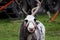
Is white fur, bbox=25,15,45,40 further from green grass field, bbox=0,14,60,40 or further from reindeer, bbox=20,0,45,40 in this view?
green grass field, bbox=0,14,60,40

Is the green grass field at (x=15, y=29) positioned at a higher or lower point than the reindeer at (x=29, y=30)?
higher

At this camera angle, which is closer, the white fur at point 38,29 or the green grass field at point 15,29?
the white fur at point 38,29

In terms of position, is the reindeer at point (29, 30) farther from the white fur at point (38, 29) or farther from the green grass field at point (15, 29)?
the green grass field at point (15, 29)

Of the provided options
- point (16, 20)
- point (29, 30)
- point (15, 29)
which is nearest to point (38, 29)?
point (29, 30)

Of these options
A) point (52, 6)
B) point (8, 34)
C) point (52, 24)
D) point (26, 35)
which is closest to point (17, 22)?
point (52, 24)

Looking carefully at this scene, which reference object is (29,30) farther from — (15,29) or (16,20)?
(16,20)

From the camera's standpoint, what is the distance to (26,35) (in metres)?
7.90

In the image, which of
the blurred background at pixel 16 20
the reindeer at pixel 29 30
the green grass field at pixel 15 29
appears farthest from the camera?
the blurred background at pixel 16 20

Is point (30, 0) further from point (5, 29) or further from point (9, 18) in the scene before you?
point (5, 29)

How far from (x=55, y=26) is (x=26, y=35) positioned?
7201mm

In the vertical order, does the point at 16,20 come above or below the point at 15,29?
above

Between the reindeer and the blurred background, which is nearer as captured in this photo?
the reindeer

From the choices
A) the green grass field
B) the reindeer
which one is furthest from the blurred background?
the reindeer

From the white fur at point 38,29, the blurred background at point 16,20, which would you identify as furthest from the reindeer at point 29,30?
the blurred background at point 16,20
